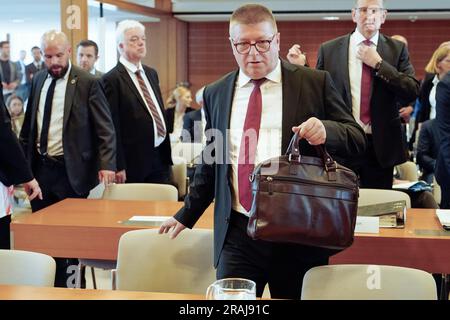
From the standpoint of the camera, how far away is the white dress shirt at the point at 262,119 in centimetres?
269

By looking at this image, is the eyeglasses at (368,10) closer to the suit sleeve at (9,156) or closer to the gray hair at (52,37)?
the gray hair at (52,37)

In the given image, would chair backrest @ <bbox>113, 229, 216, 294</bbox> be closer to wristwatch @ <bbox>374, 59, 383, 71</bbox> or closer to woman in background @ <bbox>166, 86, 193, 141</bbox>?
wristwatch @ <bbox>374, 59, 383, 71</bbox>

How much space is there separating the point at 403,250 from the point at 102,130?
2.48 metres

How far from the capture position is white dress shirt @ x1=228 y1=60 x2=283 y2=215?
2.69 metres

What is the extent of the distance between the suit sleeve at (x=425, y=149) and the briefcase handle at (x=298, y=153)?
456cm

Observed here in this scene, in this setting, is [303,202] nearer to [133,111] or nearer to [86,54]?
[133,111]

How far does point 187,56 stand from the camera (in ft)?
50.5

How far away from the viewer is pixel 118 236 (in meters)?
3.58

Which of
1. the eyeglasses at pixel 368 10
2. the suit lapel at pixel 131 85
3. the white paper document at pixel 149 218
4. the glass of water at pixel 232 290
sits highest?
the eyeglasses at pixel 368 10

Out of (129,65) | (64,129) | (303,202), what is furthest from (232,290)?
(129,65)

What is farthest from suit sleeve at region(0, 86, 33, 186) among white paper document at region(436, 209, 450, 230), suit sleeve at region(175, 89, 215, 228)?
white paper document at region(436, 209, 450, 230)

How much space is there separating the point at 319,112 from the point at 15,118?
20.0 feet

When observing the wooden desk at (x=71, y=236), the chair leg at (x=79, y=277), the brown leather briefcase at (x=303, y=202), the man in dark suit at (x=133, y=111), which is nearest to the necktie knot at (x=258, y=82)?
the brown leather briefcase at (x=303, y=202)
